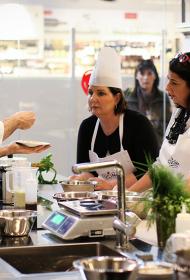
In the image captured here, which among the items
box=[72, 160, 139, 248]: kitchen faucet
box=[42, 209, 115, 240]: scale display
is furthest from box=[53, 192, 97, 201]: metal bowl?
box=[72, 160, 139, 248]: kitchen faucet

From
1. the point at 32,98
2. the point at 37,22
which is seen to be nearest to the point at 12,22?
the point at 37,22

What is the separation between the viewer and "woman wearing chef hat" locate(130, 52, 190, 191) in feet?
11.6

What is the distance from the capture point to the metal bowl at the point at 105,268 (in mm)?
1902

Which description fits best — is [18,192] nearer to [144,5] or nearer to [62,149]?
[62,149]

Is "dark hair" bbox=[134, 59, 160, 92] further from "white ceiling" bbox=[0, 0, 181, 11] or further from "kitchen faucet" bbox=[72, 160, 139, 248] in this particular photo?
"kitchen faucet" bbox=[72, 160, 139, 248]

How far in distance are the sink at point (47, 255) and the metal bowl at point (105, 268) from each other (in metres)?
0.52

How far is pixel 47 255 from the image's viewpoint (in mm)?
2561

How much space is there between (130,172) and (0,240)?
1.57m

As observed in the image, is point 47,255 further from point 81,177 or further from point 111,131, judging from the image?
point 111,131

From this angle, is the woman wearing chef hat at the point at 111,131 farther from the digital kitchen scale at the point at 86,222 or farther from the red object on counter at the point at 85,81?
the red object on counter at the point at 85,81

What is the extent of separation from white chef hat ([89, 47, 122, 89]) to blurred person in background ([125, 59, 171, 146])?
2.50 metres

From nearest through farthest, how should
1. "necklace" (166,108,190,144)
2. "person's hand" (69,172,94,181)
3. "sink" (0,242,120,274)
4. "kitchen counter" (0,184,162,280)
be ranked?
"kitchen counter" (0,184,162,280)
"sink" (0,242,120,274)
"necklace" (166,108,190,144)
"person's hand" (69,172,94,181)

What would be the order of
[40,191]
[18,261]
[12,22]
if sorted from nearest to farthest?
[18,261] → [40,191] → [12,22]

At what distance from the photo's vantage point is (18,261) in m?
2.53
